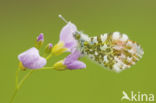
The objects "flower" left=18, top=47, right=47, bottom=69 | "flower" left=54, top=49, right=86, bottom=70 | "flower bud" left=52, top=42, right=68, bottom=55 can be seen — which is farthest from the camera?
"flower bud" left=52, top=42, right=68, bottom=55

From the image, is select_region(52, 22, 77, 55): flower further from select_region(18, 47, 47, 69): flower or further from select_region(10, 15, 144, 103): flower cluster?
select_region(18, 47, 47, 69): flower

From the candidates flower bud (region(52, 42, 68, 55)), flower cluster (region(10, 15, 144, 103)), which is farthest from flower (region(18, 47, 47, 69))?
flower bud (region(52, 42, 68, 55))

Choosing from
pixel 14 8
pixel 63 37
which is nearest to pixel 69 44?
pixel 63 37

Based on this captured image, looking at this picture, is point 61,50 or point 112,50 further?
point 61,50

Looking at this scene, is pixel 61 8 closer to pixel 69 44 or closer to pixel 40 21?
pixel 40 21

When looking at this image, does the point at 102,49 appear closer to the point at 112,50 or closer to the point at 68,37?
the point at 112,50

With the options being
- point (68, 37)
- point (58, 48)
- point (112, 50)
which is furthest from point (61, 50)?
point (112, 50)

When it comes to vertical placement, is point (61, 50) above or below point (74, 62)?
above
